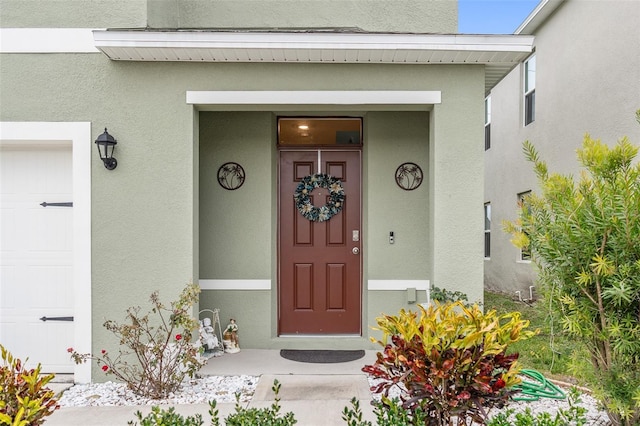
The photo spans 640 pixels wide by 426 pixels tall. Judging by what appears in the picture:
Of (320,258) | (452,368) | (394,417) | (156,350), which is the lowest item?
(156,350)

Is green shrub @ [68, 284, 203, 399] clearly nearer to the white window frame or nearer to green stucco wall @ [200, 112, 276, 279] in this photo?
green stucco wall @ [200, 112, 276, 279]

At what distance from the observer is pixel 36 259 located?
4258 millimetres

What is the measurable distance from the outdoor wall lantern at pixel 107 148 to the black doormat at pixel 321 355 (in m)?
2.67

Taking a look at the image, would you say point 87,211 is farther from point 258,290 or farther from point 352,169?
point 352,169

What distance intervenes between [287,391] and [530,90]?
7770mm

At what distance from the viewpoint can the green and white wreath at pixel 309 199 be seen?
5.11 meters

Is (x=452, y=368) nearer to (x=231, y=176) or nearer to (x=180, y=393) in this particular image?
(x=180, y=393)

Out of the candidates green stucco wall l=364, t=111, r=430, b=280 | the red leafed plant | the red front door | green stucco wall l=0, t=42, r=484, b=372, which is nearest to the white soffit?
green stucco wall l=0, t=42, r=484, b=372

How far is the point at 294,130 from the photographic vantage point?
17.1ft

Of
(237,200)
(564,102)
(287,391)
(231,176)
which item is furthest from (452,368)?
(564,102)

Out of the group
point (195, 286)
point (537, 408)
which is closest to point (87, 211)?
point (195, 286)

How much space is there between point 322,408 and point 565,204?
2.29 metres

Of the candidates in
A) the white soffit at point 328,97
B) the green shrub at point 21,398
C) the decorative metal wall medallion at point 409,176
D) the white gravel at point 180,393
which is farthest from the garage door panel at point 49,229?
the decorative metal wall medallion at point 409,176

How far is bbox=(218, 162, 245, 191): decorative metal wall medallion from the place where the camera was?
5.00 metres
